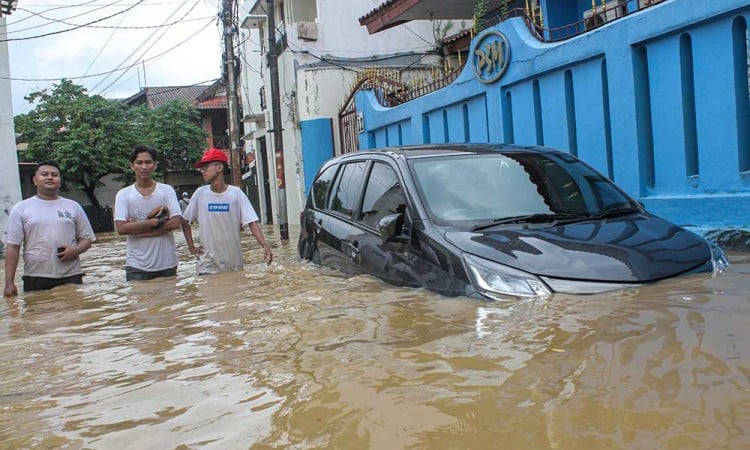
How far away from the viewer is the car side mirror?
433 cm

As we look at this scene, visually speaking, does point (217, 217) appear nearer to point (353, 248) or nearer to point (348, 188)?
point (348, 188)

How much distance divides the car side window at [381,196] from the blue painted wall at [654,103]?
3.12 m

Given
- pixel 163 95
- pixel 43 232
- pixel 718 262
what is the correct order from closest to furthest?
1. pixel 718 262
2. pixel 43 232
3. pixel 163 95

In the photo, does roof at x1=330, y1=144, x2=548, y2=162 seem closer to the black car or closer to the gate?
the black car

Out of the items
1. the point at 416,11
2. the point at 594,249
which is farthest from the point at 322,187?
the point at 416,11

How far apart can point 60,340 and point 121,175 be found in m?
33.3

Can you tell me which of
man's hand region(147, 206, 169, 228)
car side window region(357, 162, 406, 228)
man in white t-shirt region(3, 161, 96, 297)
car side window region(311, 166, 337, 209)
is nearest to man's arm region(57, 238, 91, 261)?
man in white t-shirt region(3, 161, 96, 297)

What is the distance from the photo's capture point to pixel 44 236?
6.12 metres

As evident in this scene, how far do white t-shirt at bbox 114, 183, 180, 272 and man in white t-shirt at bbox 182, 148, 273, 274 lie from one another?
225 mm

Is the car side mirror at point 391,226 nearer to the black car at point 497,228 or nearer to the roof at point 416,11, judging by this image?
the black car at point 497,228

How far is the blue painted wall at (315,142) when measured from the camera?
16438 mm

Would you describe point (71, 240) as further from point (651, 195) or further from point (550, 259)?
point (651, 195)

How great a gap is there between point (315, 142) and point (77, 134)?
20.5 m

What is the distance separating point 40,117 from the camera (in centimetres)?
3297
